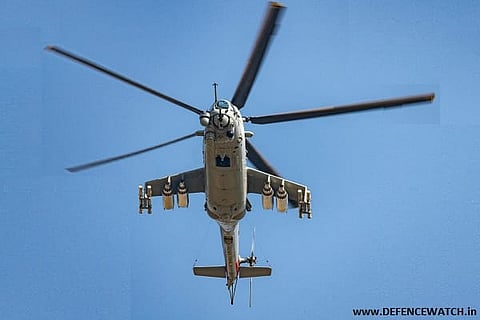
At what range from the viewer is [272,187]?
40344mm

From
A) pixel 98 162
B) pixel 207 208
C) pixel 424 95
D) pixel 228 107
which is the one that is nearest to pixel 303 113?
pixel 228 107

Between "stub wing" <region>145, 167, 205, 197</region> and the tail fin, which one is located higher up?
"stub wing" <region>145, 167, 205, 197</region>

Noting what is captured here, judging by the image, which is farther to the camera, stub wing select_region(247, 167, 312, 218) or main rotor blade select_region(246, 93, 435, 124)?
stub wing select_region(247, 167, 312, 218)

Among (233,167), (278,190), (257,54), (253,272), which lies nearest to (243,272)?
(253,272)

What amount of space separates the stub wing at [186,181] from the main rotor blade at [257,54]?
7.27 metres

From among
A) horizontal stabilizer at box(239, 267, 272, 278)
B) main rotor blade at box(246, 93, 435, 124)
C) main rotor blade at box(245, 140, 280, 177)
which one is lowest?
horizontal stabilizer at box(239, 267, 272, 278)

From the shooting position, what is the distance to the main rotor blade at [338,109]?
31141 mm

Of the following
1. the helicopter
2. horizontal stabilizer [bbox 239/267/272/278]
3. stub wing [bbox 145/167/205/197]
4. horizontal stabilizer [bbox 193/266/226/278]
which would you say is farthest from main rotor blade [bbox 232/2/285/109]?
horizontal stabilizer [bbox 193/266/226/278]

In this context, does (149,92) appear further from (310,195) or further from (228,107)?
(310,195)

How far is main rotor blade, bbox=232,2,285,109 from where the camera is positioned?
94.8ft

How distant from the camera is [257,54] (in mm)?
30844

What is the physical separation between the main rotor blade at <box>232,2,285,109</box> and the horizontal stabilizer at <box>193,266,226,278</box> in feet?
54.8

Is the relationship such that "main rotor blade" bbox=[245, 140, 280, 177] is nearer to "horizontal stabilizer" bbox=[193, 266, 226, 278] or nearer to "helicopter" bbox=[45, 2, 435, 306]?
"helicopter" bbox=[45, 2, 435, 306]

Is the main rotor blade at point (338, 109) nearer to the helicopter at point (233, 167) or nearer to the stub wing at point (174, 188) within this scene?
the helicopter at point (233, 167)
